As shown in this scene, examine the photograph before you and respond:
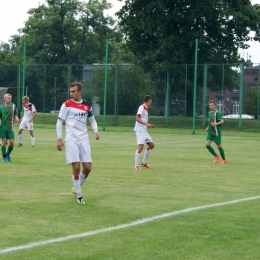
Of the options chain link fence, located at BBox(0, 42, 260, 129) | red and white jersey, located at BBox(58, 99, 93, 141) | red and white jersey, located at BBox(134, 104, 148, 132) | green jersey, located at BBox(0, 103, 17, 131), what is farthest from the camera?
chain link fence, located at BBox(0, 42, 260, 129)

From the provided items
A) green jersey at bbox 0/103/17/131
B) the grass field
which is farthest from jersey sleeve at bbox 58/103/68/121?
green jersey at bbox 0/103/17/131

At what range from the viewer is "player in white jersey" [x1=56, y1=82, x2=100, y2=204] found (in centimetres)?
1101

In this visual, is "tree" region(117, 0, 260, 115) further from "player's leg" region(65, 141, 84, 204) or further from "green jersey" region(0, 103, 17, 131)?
"player's leg" region(65, 141, 84, 204)

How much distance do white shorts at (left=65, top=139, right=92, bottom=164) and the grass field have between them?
692 millimetres

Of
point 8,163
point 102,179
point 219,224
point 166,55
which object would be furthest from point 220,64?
point 219,224

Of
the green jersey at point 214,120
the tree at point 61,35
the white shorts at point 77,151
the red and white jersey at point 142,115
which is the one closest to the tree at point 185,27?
the green jersey at point 214,120

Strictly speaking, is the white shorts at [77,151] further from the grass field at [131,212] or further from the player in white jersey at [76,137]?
the grass field at [131,212]

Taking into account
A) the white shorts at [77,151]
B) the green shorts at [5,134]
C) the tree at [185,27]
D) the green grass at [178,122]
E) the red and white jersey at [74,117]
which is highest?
the tree at [185,27]

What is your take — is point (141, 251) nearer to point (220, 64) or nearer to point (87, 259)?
point (87, 259)

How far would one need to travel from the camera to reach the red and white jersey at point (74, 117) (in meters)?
11.2

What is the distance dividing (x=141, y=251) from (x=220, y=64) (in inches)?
1373

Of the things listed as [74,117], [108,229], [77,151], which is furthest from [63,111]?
[108,229]

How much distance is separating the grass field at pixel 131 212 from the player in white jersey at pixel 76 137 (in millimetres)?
472

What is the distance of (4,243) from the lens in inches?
298
